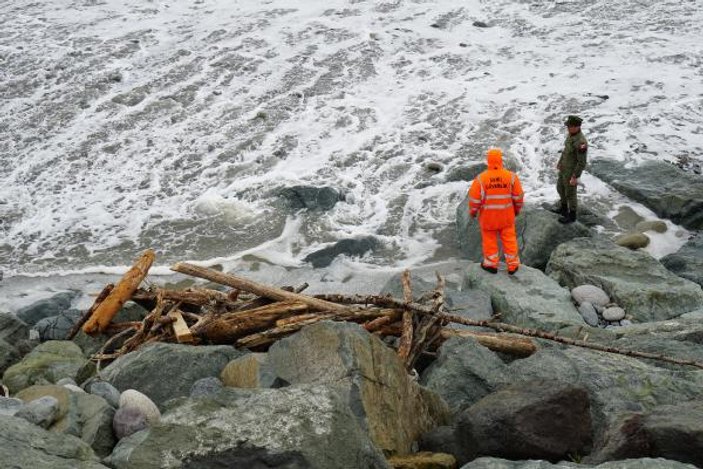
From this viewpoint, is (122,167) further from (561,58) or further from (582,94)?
(561,58)

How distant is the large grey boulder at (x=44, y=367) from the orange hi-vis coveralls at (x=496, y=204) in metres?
4.77

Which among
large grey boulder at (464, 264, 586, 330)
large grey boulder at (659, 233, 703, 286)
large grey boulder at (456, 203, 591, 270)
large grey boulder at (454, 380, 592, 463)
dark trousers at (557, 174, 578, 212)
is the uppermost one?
large grey boulder at (454, 380, 592, 463)

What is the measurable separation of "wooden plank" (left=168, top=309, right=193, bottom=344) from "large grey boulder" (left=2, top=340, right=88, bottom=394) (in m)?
0.87

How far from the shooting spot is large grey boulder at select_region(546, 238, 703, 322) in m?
7.38

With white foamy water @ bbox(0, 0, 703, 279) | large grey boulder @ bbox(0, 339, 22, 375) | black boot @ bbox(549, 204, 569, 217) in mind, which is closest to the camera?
large grey boulder @ bbox(0, 339, 22, 375)

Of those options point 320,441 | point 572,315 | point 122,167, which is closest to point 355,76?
point 122,167

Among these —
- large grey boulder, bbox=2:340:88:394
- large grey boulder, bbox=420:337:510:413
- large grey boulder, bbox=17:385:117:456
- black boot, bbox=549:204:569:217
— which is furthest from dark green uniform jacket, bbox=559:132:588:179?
large grey boulder, bbox=17:385:117:456

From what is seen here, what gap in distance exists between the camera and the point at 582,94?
48.8ft

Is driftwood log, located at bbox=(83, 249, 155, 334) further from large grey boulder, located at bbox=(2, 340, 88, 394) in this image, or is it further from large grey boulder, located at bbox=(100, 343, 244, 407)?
large grey boulder, located at bbox=(100, 343, 244, 407)

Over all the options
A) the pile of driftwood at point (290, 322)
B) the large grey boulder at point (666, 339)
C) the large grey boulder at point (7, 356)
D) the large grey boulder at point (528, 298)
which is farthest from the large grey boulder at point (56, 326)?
the large grey boulder at point (666, 339)

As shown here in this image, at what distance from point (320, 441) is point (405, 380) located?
152cm

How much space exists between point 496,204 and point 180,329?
161 inches

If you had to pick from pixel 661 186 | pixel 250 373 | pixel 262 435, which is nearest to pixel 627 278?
pixel 661 186

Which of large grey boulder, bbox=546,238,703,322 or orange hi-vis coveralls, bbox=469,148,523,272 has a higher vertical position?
orange hi-vis coveralls, bbox=469,148,523,272
